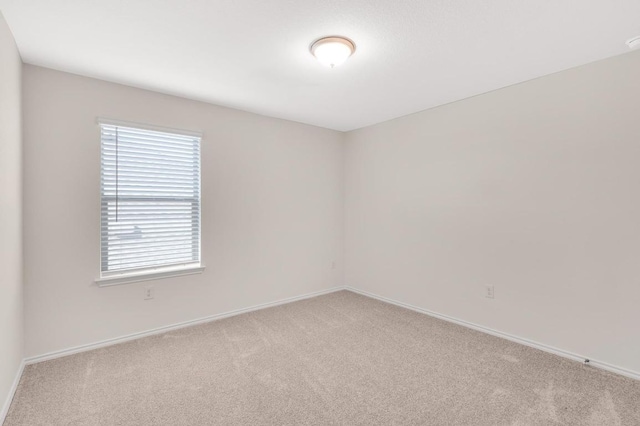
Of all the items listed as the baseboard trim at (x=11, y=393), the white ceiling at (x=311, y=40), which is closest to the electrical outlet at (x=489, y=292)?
the white ceiling at (x=311, y=40)

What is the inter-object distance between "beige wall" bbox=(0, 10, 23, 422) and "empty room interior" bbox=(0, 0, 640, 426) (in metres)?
0.03

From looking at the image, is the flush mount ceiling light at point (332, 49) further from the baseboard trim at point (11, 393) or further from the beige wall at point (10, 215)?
the baseboard trim at point (11, 393)

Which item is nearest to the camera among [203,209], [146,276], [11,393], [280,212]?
[11,393]

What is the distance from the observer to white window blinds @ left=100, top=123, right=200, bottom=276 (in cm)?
280

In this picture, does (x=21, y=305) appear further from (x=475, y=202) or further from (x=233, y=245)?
(x=475, y=202)

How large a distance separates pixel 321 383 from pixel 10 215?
240 cm

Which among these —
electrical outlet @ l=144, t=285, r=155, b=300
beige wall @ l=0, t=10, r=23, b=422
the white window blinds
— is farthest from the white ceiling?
electrical outlet @ l=144, t=285, r=155, b=300

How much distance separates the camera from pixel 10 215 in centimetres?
201

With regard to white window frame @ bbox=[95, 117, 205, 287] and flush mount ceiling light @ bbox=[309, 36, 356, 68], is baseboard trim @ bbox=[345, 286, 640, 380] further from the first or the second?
flush mount ceiling light @ bbox=[309, 36, 356, 68]

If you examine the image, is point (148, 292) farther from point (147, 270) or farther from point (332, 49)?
point (332, 49)

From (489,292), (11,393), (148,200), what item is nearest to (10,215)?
(148,200)

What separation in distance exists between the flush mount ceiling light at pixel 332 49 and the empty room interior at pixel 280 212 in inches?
0.7

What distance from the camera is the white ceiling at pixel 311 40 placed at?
5.78 feet

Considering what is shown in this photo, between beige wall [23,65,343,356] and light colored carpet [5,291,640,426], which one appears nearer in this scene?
light colored carpet [5,291,640,426]
